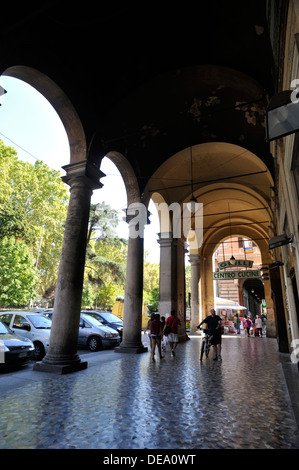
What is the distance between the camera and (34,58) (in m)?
6.06

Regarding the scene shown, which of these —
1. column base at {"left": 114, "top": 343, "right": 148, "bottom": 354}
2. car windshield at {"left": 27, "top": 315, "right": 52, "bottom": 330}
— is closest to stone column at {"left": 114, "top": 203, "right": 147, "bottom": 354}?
column base at {"left": 114, "top": 343, "right": 148, "bottom": 354}

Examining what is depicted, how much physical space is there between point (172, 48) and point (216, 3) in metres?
1.48

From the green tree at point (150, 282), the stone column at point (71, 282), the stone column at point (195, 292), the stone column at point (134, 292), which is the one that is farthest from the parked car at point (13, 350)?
the green tree at point (150, 282)

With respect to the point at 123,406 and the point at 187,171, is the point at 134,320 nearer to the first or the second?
the point at 123,406

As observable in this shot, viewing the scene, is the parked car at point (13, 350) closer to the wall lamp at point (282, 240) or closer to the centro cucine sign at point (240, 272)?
the wall lamp at point (282, 240)

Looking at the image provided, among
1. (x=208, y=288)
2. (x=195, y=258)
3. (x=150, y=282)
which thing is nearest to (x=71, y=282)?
(x=195, y=258)

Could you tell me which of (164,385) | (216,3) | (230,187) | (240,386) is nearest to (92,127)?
(216,3)

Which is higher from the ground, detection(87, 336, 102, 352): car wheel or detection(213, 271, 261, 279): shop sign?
detection(213, 271, 261, 279): shop sign

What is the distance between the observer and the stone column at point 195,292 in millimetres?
18109

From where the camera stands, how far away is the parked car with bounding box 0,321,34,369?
Answer: 20.8 feet

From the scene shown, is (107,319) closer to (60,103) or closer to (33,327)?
(33,327)

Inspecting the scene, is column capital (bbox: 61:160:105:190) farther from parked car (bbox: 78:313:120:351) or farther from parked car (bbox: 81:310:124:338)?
parked car (bbox: 81:310:124:338)

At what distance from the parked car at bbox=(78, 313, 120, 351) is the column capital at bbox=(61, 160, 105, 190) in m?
6.07

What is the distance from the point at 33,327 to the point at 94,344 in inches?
116
